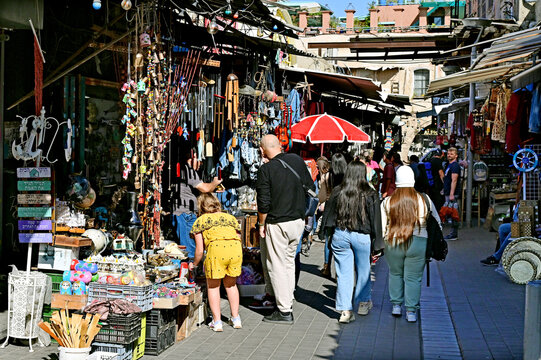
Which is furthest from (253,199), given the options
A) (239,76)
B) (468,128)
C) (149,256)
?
(468,128)

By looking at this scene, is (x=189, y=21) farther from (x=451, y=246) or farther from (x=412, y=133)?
(x=412, y=133)

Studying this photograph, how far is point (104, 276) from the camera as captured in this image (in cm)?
672

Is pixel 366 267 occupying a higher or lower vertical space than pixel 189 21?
lower

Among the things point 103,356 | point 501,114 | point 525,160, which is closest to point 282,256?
point 103,356

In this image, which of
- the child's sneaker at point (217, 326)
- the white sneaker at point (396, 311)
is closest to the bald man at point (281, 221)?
the child's sneaker at point (217, 326)

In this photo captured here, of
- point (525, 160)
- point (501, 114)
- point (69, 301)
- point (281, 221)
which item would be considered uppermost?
point (501, 114)

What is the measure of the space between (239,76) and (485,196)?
8.96 metres

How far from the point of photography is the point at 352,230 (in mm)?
7938

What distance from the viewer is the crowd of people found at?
741 cm

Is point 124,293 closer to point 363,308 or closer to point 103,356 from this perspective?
point 103,356

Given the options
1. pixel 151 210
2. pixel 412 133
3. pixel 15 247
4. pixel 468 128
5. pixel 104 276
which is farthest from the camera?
pixel 412 133

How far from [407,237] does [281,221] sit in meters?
1.38

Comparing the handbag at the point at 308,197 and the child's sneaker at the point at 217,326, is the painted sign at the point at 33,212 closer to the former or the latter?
the child's sneaker at the point at 217,326

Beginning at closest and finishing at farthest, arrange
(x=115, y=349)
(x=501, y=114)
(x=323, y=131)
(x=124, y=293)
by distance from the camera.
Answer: (x=115, y=349) → (x=124, y=293) → (x=501, y=114) → (x=323, y=131)
